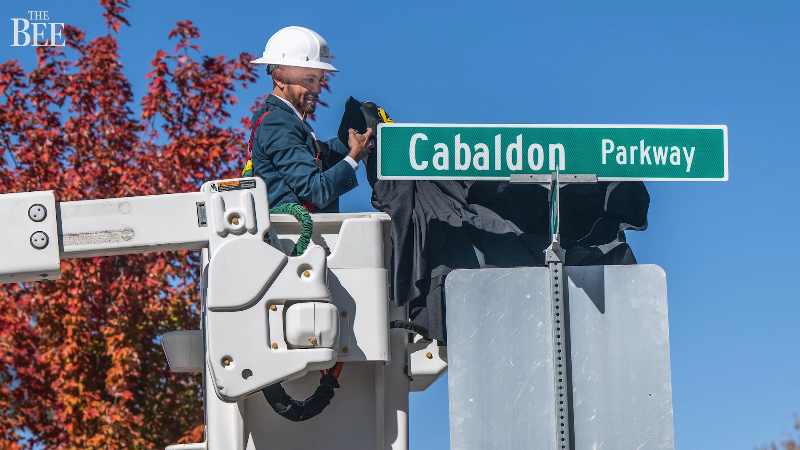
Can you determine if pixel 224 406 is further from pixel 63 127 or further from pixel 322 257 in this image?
pixel 63 127

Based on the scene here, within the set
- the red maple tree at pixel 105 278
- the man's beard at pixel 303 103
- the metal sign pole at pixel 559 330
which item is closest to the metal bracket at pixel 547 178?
the metal sign pole at pixel 559 330

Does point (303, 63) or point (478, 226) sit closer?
point (478, 226)

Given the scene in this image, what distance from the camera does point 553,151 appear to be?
3.86 m

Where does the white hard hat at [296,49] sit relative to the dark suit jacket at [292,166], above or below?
above

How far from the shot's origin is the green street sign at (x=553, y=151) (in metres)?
3.87

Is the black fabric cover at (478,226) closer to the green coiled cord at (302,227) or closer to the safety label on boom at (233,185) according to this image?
the green coiled cord at (302,227)

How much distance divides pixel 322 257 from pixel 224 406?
65cm

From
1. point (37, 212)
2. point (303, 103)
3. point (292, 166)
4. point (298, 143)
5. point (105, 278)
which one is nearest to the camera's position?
point (37, 212)

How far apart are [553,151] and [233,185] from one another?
41.5 inches

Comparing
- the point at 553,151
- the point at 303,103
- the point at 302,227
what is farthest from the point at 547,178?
the point at 303,103

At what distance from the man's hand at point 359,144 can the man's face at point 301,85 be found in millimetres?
267

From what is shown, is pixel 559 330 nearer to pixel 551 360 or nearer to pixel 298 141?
pixel 551 360

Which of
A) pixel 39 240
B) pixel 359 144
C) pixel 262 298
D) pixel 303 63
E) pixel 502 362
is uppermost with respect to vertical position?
pixel 303 63

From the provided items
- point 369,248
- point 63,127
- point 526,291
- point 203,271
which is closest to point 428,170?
point 369,248
